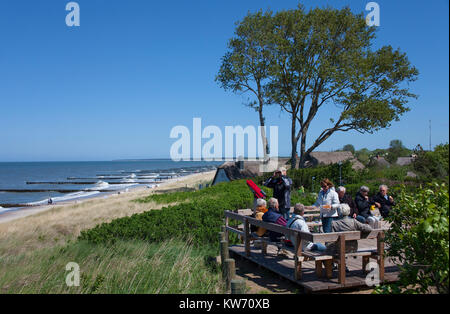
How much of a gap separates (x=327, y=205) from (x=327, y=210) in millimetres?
114

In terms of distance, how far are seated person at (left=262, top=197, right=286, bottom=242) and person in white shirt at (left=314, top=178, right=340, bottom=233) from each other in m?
0.94

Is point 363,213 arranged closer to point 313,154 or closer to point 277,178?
point 277,178

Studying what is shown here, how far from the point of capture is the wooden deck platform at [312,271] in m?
6.42

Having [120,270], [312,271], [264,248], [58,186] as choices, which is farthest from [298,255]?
[58,186]

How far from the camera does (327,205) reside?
7.83 m

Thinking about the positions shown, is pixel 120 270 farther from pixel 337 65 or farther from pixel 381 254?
pixel 337 65

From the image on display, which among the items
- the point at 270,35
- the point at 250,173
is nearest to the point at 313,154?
the point at 250,173

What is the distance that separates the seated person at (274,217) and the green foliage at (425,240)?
2.80 m

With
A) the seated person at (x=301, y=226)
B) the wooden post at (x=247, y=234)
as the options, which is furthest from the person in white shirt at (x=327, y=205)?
the wooden post at (x=247, y=234)

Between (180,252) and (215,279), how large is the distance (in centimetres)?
203

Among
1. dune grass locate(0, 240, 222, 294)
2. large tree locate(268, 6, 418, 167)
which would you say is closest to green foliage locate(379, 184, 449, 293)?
dune grass locate(0, 240, 222, 294)

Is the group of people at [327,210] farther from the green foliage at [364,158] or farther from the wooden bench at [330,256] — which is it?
the green foliage at [364,158]
